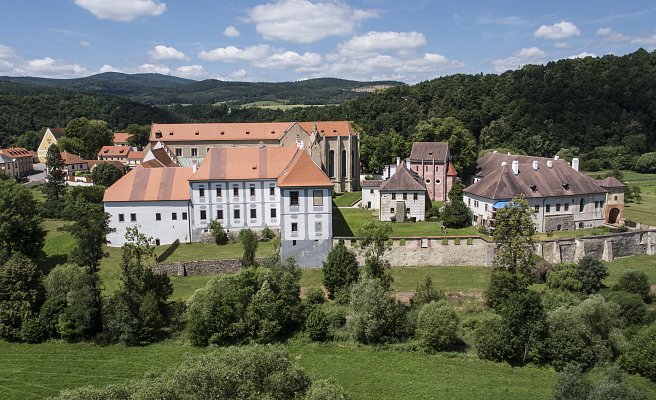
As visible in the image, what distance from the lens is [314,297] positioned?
30609 mm

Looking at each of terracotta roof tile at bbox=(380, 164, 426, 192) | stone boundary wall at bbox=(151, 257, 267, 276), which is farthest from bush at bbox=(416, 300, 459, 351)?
terracotta roof tile at bbox=(380, 164, 426, 192)

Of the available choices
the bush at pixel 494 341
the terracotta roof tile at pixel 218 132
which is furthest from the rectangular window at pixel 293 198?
the terracotta roof tile at pixel 218 132

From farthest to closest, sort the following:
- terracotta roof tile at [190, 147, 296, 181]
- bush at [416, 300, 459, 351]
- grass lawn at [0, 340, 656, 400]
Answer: terracotta roof tile at [190, 147, 296, 181]
bush at [416, 300, 459, 351]
grass lawn at [0, 340, 656, 400]

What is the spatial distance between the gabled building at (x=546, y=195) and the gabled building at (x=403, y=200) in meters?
4.54

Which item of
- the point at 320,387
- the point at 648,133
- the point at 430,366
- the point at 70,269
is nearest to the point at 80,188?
the point at 70,269

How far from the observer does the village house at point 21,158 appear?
8156cm

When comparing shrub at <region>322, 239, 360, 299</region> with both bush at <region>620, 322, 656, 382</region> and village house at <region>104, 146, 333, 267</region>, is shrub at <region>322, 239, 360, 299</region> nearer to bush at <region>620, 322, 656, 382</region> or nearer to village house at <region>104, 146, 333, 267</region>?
village house at <region>104, 146, 333, 267</region>

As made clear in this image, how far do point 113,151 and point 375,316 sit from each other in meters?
75.0

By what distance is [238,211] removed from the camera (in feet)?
137

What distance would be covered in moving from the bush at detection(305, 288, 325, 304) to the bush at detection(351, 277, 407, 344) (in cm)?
356

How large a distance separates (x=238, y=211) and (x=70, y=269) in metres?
14.6

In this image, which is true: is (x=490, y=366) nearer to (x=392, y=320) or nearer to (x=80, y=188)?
(x=392, y=320)

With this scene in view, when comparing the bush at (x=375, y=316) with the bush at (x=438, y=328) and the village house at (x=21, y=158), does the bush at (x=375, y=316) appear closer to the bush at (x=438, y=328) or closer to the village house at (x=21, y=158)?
the bush at (x=438, y=328)

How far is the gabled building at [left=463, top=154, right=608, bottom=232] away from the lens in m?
43.2
